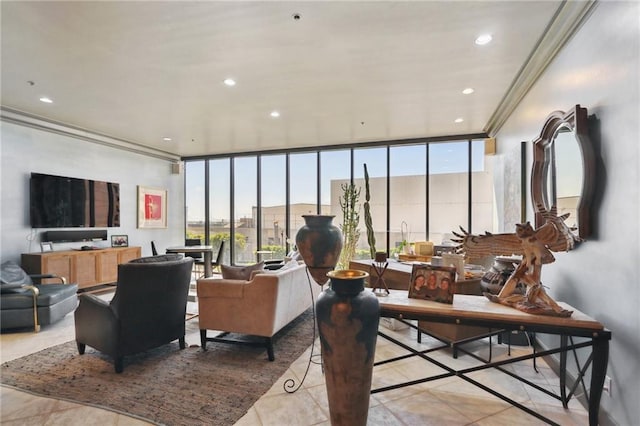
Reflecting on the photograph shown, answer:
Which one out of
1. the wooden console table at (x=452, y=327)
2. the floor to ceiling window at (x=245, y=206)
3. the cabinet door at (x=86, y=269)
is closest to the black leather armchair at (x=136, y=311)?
the wooden console table at (x=452, y=327)

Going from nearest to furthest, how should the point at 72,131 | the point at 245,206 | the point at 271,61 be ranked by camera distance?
the point at 271,61, the point at 72,131, the point at 245,206

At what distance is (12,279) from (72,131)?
2718 millimetres

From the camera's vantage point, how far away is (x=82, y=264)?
208 inches

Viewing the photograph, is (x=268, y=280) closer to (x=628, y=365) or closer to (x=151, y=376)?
(x=151, y=376)

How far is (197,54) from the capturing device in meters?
3.03

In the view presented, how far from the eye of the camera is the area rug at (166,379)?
219cm

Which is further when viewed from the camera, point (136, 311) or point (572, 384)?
point (136, 311)

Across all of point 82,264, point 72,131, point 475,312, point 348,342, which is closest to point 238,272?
point 348,342

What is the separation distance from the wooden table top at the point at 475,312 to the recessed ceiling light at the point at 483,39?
223cm

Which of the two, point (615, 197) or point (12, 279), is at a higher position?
point (615, 197)

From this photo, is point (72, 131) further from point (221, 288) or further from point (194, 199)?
point (221, 288)

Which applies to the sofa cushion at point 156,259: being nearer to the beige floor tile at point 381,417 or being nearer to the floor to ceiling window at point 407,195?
the beige floor tile at point 381,417

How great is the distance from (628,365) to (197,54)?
156 inches

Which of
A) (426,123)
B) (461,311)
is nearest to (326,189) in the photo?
(426,123)
